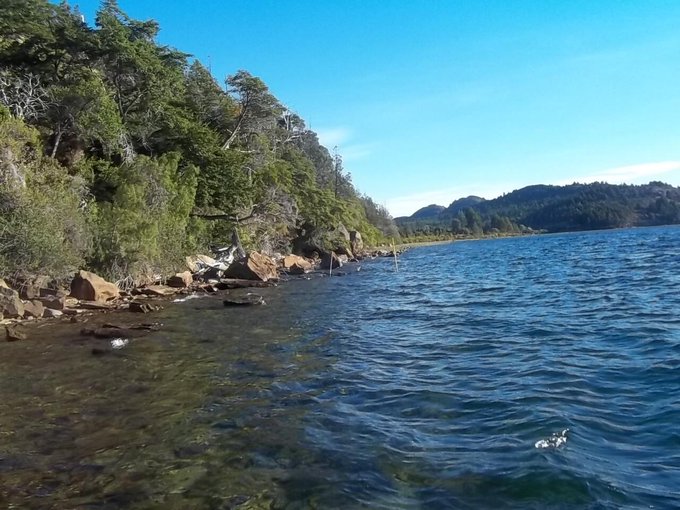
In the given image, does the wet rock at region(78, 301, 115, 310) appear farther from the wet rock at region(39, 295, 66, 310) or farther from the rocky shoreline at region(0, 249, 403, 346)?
the wet rock at region(39, 295, 66, 310)

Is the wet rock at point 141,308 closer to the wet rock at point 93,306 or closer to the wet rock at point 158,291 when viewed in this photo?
the wet rock at point 93,306

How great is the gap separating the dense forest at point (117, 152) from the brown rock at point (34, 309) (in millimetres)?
2190

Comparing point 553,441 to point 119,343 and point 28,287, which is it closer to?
point 119,343

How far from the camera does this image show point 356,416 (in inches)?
340

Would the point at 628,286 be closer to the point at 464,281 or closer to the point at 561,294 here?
the point at 561,294

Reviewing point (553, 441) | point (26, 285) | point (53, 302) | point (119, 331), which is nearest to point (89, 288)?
point (53, 302)

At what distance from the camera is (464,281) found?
32.3 m

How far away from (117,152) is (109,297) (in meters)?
14.6

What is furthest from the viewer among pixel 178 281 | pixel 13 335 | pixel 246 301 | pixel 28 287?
pixel 178 281

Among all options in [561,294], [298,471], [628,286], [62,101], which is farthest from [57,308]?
[628,286]

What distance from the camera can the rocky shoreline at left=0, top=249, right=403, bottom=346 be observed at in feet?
57.2

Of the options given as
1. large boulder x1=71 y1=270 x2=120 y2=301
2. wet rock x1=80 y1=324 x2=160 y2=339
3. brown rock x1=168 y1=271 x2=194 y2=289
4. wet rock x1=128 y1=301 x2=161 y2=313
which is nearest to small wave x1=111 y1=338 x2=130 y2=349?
wet rock x1=80 y1=324 x2=160 y2=339

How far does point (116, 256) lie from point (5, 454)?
2165 centimetres

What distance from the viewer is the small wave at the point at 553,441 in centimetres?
704
